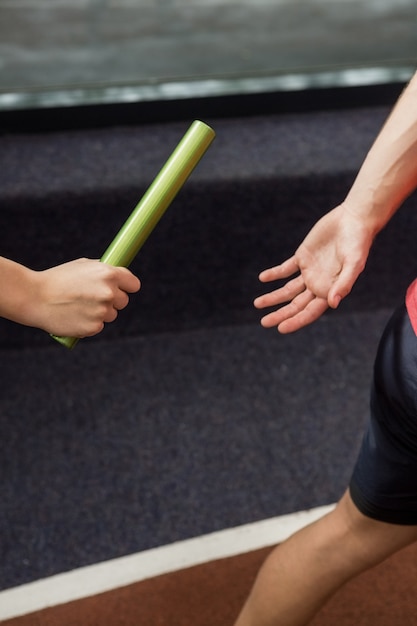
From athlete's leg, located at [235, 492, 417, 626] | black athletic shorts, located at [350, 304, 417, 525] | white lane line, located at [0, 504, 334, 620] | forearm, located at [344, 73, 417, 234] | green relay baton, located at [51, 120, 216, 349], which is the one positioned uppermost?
forearm, located at [344, 73, 417, 234]

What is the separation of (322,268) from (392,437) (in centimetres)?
19

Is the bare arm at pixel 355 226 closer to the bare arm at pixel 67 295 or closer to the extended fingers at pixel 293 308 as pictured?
the extended fingers at pixel 293 308

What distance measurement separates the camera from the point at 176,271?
173cm

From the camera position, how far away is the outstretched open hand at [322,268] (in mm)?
916

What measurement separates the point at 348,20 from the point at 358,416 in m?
0.88

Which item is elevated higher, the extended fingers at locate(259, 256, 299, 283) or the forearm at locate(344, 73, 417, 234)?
the forearm at locate(344, 73, 417, 234)

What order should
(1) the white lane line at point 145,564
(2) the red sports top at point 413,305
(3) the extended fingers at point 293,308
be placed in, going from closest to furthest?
(2) the red sports top at point 413,305
(3) the extended fingers at point 293,308
(1) the white lane line at point 145,564

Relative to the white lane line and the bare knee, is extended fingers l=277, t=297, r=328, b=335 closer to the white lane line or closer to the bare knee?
the bare knee

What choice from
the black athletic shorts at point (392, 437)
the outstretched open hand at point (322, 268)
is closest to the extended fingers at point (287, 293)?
the outstretched open hand at point (322, 268)

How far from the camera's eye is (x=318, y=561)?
982mm

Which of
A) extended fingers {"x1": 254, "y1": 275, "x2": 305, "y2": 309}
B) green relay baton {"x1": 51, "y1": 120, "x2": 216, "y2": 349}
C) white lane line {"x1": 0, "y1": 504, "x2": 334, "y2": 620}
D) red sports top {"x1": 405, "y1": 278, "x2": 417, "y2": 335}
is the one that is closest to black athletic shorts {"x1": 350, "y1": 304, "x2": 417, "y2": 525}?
red sports top {"x1": 405, "y1": 278, "x2": 417, "y2": 335}

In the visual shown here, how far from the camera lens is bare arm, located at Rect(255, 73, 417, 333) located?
0.91 metres

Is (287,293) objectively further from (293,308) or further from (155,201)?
(155,201)

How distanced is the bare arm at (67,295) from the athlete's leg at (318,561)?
32 cm
